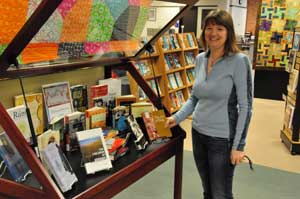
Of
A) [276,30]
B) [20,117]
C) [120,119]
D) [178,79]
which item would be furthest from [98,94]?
[276,30]

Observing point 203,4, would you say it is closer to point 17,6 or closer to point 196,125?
point 196,125

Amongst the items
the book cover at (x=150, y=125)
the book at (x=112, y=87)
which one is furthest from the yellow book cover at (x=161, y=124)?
the book at (x=112, y=87)

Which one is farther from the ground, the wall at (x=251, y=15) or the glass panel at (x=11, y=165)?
the wall at (x=251, y=15)

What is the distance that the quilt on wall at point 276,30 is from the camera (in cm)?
666

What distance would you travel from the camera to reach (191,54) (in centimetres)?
625

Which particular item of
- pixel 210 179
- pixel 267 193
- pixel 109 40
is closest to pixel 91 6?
pixel 109 40

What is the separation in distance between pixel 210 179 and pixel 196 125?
368 millimetres

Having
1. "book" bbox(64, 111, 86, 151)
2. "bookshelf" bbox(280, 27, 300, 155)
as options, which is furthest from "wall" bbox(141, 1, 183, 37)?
"bookshelf" bbox(280, 27, 300, 155)

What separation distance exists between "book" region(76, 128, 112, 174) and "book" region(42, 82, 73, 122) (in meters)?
0.37

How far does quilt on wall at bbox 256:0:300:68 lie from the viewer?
666cm

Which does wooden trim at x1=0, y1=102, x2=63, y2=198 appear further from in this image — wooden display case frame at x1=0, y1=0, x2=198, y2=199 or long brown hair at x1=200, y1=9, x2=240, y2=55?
long brown hair at x1=200, y1=9, x2=240, y2=55

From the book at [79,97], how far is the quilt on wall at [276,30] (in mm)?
5754

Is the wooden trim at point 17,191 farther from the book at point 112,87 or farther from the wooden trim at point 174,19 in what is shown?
the wooden trim at point 174,19

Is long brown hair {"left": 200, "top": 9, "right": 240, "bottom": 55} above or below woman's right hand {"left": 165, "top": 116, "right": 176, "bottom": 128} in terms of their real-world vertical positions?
above
